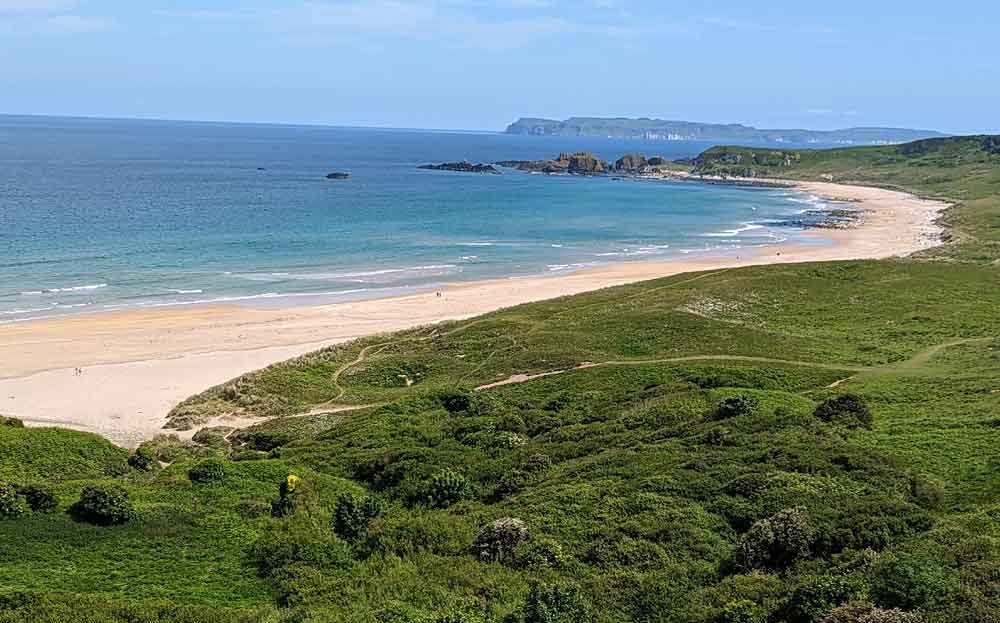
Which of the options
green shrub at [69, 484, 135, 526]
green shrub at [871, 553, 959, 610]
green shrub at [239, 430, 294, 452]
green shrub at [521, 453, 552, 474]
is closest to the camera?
green shrub at [871, 553, 959, 610]

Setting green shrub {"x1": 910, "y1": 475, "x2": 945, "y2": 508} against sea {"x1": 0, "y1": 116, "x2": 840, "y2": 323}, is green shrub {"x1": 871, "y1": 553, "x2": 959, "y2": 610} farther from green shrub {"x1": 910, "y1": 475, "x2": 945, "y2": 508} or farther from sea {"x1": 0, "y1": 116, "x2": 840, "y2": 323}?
sea {"x1": 0, "y1": 116, "x2": 840, "y2": 323}

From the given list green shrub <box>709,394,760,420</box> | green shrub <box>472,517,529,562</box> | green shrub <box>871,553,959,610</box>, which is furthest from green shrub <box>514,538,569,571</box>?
green shrub <box>709,394,760,420</box>

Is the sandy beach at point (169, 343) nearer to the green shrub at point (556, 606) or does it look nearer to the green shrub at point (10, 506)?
the green shrub at point (10, 506)

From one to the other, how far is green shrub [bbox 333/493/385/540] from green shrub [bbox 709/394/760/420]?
11663mm

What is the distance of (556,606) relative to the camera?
1460 centimetres

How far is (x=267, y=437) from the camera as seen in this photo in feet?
105

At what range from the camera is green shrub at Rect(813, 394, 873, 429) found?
81.3 ft

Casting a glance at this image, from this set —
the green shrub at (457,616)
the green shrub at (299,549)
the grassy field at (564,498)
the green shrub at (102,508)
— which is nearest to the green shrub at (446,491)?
the grassy field at (564,498)

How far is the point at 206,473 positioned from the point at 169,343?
32.3 m

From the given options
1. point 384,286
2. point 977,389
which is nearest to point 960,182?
point 384,286

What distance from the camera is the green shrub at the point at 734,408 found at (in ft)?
85.7

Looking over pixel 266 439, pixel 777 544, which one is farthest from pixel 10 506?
pixel 777 544

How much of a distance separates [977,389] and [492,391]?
18707 mm

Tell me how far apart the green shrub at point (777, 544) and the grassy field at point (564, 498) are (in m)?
0.05
